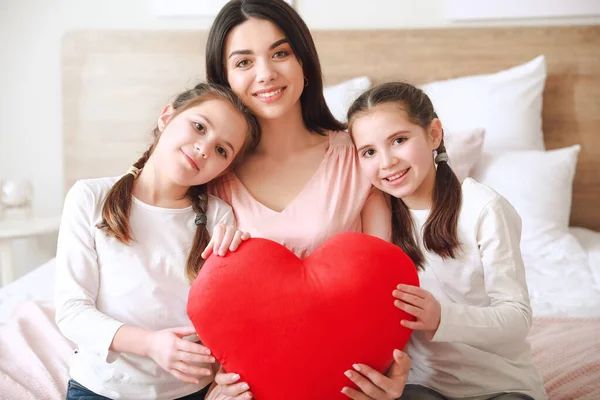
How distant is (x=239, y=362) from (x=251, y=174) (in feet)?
1.80

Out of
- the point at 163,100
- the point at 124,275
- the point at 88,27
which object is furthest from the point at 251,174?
the point at 88,27

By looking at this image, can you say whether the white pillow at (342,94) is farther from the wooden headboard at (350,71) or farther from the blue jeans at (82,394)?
the blue jeans at (82,394)

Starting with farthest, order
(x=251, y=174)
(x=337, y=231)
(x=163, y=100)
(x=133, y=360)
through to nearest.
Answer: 1. (x=163, y=100)
2. (x=251, y=174)
3. (x=337, y=231)
4. (x=133, y=360)

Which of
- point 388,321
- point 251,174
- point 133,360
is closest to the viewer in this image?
point 388,321

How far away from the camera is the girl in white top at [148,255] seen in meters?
1.09

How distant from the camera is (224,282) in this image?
3.28 feet

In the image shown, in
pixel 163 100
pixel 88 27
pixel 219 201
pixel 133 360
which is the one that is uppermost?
pixel 88 27

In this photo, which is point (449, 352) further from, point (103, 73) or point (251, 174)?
point (103, 73)

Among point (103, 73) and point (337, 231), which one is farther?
point (103, 73)

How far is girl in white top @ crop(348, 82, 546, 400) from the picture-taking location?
1073 millimetres

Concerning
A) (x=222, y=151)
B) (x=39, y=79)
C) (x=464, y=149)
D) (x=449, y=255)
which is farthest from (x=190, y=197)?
(x=39, y=79)

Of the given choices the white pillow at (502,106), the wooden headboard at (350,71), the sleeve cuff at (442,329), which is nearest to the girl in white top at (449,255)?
the sleeve cuff at (442,329)

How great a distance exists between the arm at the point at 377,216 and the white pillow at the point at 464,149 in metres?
0.90

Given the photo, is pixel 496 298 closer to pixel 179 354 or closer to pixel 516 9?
pixel 179 354
